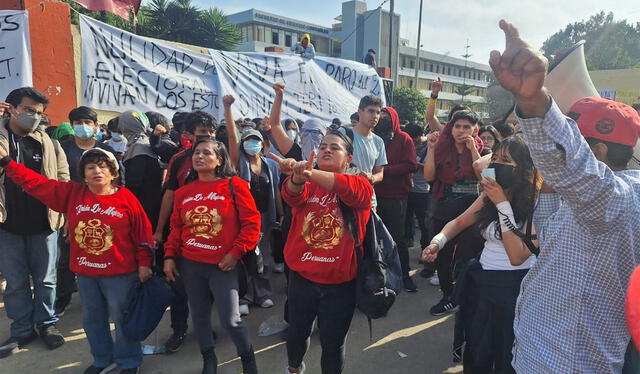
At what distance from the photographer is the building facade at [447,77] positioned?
1889 inches

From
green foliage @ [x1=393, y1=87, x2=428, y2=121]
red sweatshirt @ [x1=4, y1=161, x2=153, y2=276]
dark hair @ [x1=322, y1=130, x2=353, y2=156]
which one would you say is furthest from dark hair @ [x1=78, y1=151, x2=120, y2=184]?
green foliage @ [x1=393, y1=87, x2=428, y2=121]

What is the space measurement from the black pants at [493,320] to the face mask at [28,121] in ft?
10.7

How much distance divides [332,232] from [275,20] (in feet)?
133

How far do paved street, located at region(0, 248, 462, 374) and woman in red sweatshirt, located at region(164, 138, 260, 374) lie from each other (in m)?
0.39

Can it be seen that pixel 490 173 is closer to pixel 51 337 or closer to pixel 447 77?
pixel 51 337

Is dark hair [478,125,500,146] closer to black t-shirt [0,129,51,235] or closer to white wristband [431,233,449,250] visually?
white wristband [431,233,449,250]

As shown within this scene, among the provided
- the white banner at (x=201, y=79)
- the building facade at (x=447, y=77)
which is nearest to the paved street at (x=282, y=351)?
the white banner at (x=201, y=79)

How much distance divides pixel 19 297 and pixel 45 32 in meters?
4.43

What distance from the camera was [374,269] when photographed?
2229mm

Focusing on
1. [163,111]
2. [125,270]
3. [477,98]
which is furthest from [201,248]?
[477,98]

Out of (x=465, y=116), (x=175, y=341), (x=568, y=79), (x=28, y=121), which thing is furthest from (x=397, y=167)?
(x=28, y=121)

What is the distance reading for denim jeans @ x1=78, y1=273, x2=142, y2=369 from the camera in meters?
2.58

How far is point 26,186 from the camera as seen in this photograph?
8.53 ft

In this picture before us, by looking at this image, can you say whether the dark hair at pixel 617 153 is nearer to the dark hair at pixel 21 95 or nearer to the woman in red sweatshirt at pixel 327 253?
the woman in red sweatshirt at pixel 327 253
